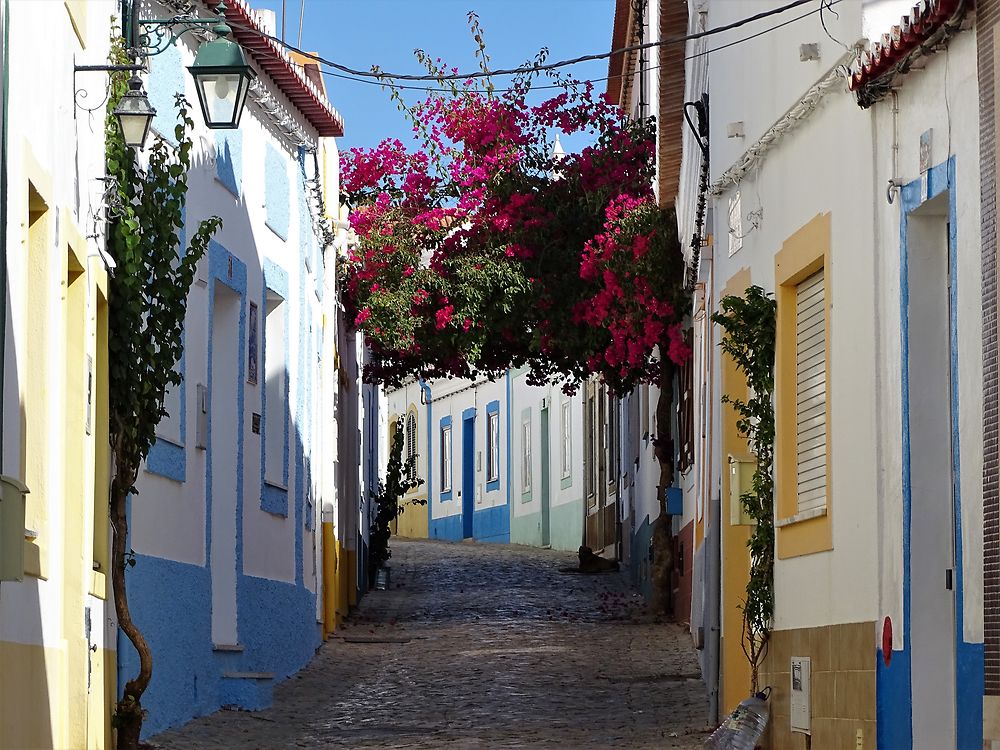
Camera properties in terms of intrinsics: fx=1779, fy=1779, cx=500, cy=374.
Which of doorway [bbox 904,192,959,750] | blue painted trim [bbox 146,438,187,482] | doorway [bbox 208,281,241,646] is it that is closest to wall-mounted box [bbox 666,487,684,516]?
doorway [bbox 208,281,241,646]

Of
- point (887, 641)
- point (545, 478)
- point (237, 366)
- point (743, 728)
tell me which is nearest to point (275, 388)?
point (237, 366)

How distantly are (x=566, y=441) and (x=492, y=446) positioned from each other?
6300mm

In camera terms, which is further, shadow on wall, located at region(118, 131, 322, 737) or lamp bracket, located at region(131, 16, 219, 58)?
shadow on wall, located at region(118, 131, 322, 737)

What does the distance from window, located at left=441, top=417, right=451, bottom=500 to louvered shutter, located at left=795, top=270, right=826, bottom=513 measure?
31738 mm

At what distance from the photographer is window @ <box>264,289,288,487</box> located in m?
17.1

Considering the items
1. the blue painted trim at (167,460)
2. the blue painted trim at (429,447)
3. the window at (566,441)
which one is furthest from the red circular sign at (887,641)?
the blue painted trim at (429,447)

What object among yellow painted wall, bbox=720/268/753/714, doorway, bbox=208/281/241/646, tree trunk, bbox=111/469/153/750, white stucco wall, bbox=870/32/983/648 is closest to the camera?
white stucco wall, bbox=870/32/983/648

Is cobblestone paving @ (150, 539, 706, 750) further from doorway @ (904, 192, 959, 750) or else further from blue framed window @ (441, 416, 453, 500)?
Result: blue framed window @ (441, 416, 453, 500)

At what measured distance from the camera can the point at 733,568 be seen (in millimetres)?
13203

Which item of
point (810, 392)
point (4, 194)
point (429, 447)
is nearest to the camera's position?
point (4, 194)

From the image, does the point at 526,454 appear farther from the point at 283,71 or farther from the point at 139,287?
the point at 139,287

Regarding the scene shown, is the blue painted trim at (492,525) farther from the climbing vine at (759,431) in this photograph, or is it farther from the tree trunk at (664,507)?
the climbing vine at (759,431)

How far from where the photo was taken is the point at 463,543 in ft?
125

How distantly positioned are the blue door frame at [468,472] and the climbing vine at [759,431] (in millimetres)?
29447
